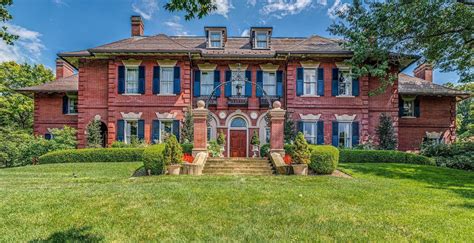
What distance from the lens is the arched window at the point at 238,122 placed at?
20.3 meters

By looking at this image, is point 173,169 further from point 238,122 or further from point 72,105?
point 72,105

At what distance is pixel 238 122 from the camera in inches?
800

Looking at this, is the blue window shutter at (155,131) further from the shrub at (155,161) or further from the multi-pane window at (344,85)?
the multi-pane window at (344,85)

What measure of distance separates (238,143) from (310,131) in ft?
15.5

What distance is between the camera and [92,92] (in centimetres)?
2005

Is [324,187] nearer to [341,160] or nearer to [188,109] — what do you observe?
[341,160]

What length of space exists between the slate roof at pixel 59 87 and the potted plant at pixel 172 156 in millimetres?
13171

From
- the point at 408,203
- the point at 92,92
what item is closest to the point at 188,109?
the point at 92,92

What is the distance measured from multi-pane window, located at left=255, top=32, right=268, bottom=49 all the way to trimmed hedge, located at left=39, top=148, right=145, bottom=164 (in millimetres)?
10785

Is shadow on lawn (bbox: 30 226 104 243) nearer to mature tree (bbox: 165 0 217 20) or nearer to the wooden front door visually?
mature tree (bbox: 165 0 217 20)

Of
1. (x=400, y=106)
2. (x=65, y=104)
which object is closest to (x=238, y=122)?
(x=400, y=106)

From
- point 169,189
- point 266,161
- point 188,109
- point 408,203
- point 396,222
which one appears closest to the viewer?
point 396,222

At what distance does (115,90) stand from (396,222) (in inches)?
707

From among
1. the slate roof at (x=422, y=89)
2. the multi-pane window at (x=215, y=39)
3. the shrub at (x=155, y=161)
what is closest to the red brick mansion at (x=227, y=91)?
the slate roof at (x=422, y=89)
